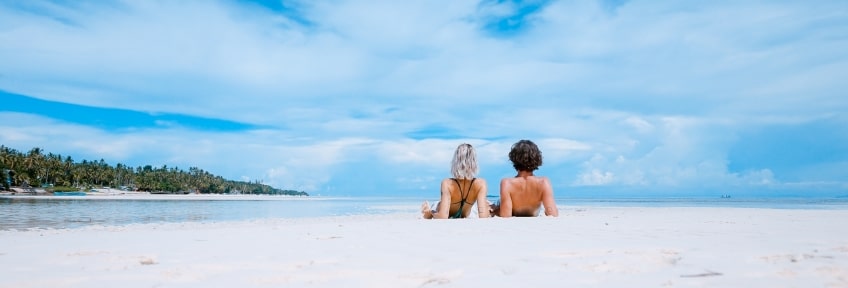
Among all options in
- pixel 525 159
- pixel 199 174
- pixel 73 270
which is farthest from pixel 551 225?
pixel 199 174

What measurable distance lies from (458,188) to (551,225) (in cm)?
241

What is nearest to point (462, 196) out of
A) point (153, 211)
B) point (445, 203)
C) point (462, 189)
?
point (462, 189)

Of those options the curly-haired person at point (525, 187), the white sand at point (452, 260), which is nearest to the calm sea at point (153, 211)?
the white sand at point (452, 260)

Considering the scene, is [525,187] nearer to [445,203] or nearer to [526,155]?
[526,155]

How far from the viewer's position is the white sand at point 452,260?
3.25m

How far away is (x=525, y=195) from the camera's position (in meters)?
9.14

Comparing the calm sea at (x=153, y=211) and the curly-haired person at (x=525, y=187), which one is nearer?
the curly-haired person at (x=525, y=187)

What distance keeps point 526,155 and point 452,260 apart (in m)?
4.89

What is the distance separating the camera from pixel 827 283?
2.84 meters

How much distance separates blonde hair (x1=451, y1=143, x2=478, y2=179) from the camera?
29.1ft

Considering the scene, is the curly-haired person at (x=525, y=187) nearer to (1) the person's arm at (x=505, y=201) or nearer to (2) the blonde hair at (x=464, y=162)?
(1) the person's arm at (x=505, y=201)

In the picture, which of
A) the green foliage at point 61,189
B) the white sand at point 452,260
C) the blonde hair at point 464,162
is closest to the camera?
the white sand at point 452,260

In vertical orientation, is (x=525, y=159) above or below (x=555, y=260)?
above

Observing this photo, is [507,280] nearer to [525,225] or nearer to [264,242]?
[264,242]
